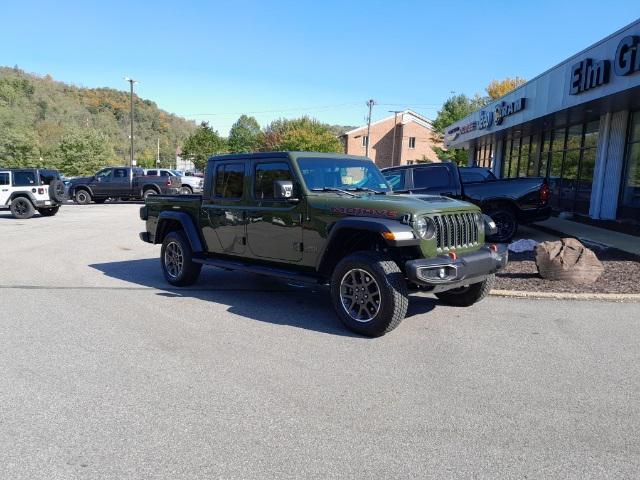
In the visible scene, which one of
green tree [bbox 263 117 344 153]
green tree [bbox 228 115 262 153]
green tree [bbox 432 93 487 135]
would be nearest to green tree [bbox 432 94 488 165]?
green tree [bbox 432 93 487 135]

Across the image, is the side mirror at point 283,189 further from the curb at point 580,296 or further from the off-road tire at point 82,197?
the off-road tire at point 82,197

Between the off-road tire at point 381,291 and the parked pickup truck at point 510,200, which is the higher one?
the parked pickup truck at point 510,200

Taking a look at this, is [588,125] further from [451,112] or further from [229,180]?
[451,112]

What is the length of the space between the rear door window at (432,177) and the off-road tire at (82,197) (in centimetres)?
2181

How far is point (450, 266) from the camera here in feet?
16.4

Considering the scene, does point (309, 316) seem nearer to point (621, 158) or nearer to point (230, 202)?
point (230, 202)

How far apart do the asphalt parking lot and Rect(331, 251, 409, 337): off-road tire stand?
0.15 meters

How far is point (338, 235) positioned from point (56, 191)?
53.3 feet

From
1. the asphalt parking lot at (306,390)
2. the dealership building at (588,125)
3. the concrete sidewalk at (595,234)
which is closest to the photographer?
the asphalt parking lot at (306,390)

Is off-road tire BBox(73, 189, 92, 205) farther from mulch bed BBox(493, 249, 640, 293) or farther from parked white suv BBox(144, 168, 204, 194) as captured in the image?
mulch bed BBox(493, 249, 640, 293)

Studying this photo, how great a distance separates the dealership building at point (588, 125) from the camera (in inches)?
471

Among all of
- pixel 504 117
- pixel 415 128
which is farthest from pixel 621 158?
pixel 415 128

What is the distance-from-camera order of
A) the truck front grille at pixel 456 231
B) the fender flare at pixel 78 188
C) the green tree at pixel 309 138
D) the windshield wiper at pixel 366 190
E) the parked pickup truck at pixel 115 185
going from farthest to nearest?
the green tree at pixel 309 138 < the fender flare at pixel 78 188 < the parked pickup truck at pixel 115 185 < the windshield wiper at pixel 366 190 < the truck front grille at pixel 456 231

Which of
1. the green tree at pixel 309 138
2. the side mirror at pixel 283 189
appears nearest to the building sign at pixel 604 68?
the side mirror at pixel 283 189
